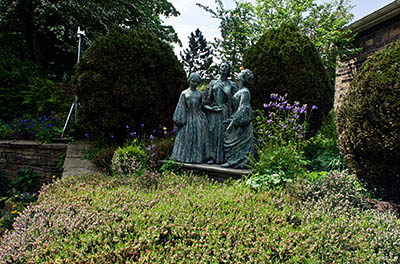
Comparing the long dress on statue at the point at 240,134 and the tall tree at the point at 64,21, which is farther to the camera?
the tall tree at the point at 64,21

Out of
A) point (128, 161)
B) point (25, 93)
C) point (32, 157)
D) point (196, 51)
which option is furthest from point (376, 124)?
point (196, 51)

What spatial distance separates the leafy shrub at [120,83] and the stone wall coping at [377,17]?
17.0ft

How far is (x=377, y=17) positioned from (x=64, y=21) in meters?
10.4

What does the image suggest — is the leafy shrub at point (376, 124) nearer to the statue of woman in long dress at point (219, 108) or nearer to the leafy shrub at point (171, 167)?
the statue of woman in long dress at point (219, 108)

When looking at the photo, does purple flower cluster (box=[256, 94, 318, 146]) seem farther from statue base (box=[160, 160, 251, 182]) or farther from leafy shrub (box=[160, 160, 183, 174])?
leafy shrub (box=[160, 160, 183, 174])

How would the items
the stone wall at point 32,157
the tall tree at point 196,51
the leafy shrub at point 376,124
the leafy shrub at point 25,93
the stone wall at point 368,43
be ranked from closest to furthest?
the leafy shrub at point 376,124 → the stone wall at point 368,43 → the stone wall at point 32,157 → the leafy shrub at point 25,93 → the tall tree at point 196,51

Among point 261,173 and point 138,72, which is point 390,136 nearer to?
point 261,173

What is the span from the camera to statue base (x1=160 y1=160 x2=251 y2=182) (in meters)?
4.20

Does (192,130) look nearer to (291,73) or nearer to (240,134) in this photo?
(240,134)

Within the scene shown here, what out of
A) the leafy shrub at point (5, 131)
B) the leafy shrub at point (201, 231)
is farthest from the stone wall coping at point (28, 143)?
the leafy shrub at point (201, 231)

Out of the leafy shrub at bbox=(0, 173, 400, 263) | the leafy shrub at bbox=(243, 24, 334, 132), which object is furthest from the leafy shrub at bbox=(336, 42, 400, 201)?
the leafy shrub at bbox=(243, 24, 334, 132)

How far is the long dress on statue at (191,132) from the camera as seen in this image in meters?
5.08

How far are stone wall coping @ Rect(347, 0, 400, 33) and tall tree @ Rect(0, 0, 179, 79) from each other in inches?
288

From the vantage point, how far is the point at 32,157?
22.5 feet
